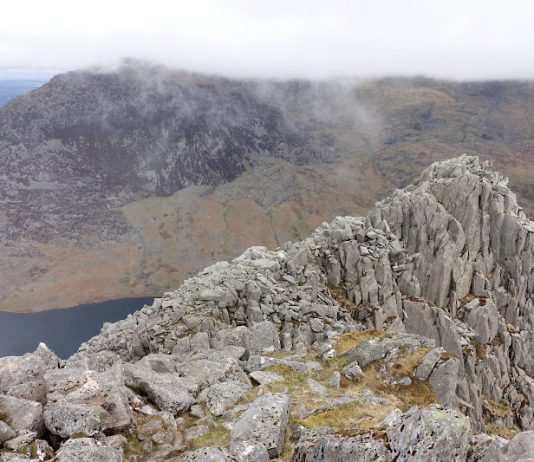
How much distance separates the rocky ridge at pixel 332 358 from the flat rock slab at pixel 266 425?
0.07 meters

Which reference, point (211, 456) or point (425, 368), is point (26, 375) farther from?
point (425, 368)

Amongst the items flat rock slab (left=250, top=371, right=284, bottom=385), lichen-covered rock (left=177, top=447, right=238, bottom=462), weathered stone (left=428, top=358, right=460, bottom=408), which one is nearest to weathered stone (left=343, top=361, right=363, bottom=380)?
flat rock slab (left=250, top=371, right=284, bottom=385)

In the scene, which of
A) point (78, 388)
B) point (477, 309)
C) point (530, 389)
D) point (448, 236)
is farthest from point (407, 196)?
point (78, 388)

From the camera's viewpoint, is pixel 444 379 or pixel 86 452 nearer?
pixel 86 452

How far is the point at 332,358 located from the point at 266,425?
62.4ft

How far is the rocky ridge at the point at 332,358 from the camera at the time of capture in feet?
55.8

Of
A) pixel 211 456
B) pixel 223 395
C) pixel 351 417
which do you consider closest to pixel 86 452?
pixel 211 456

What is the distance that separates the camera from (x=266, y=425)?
1878 cm

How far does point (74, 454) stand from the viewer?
1560 cm

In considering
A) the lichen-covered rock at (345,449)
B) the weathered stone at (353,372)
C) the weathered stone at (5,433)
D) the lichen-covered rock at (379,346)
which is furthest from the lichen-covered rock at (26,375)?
the lichen-covered rock at (379,346)

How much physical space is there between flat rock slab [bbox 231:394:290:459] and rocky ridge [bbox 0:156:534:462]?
65 millimetres

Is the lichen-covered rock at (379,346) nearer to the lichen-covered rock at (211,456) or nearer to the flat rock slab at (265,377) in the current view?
the flat rock slab at (265,377)

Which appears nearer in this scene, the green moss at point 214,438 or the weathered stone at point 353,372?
the green moss at point 214,438

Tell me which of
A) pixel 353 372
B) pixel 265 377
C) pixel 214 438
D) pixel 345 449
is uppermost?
pixel 345 449
